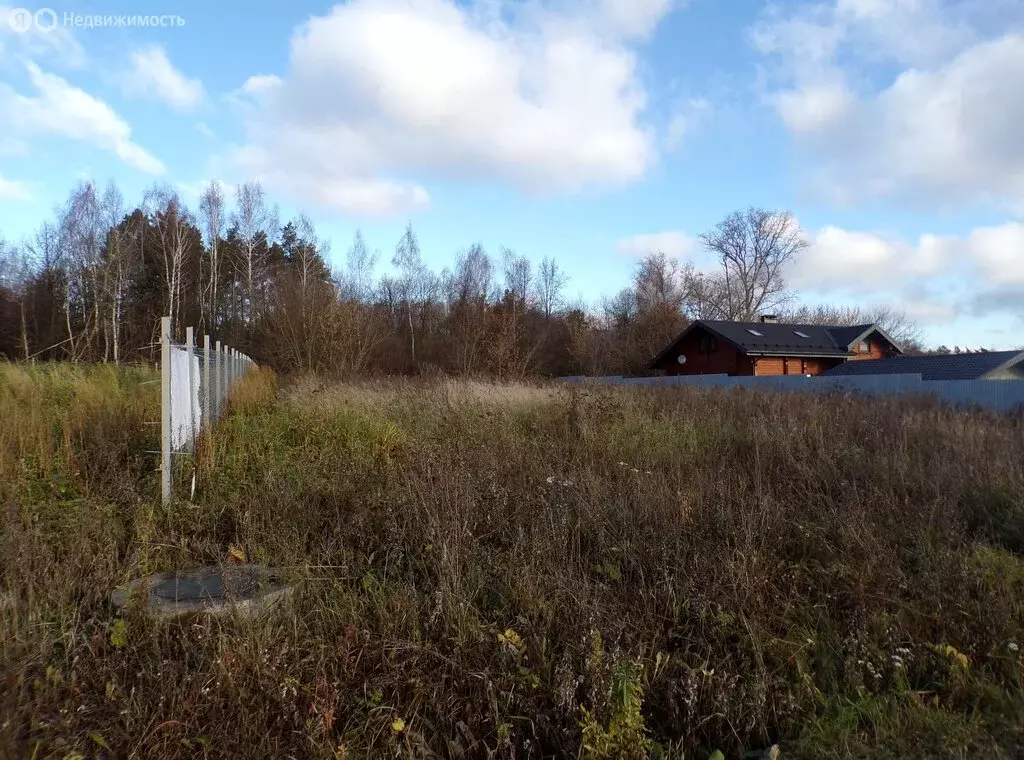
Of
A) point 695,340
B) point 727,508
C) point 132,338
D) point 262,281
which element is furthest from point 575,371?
point 727,508

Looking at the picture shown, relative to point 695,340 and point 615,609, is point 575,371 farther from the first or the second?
point 615,609

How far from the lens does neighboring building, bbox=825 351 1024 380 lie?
24.5 meters

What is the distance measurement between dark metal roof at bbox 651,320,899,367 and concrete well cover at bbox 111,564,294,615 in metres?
29.9

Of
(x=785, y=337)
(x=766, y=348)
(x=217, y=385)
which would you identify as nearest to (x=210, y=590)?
(x=217, y=385)

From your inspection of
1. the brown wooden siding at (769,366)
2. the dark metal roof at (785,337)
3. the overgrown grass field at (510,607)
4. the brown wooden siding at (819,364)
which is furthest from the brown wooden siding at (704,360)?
the overgrown grass field at (510,607)

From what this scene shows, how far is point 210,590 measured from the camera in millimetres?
3176

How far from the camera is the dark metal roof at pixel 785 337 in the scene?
3098 centimetres

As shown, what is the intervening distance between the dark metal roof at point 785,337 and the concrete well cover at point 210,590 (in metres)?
29.9

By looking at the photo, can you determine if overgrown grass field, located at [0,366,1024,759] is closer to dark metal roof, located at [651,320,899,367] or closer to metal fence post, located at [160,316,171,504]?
metal fence post, located at [160,316,171,504]

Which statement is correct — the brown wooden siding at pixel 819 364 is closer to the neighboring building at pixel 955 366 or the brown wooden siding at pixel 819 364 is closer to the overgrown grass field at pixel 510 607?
the neighboring building at pixel 955 366

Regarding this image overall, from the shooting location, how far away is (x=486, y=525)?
13.2 ft

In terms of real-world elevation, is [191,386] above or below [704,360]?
below

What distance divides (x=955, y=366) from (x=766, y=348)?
26.7ft

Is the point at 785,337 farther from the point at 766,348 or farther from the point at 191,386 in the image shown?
the point at 191,386
